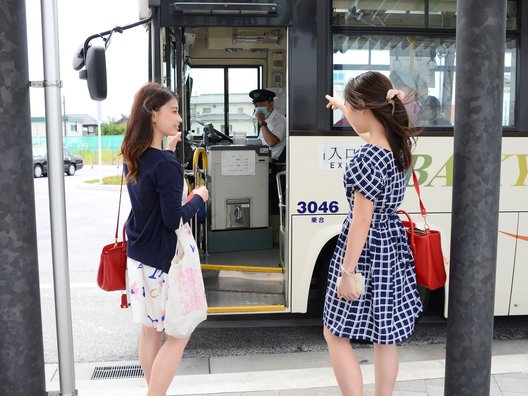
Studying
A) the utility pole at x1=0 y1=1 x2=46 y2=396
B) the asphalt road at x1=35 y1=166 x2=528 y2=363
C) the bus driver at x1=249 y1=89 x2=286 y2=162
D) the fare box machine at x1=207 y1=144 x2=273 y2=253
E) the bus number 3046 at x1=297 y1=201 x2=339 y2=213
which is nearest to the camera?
the utility pole at x1=0 y1=1 x2=46 y2=396

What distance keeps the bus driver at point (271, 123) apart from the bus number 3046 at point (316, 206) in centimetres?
186

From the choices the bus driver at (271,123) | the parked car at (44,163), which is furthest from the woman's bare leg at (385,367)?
the parked car at (44,163)

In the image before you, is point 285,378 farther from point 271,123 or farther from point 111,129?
point 111,129

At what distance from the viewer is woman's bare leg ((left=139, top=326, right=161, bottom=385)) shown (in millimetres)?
3131

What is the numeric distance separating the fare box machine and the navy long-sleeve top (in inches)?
111

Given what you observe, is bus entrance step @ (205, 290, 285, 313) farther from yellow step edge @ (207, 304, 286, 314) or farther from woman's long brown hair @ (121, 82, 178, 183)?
woman's long brown hair @ (121, 82, 178, 183)

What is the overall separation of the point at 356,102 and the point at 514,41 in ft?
7.34

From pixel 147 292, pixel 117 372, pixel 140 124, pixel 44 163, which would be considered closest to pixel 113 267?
pixel 147 292

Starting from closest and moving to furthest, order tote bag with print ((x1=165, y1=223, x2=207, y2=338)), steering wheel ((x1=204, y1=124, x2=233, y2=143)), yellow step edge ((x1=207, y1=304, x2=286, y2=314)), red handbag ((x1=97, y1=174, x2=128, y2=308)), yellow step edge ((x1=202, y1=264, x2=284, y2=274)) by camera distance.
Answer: tote bag with print ((x1=165, y1=223, x2=207, y2=338)) < red handbag ((x1=97, y1=174, x2=128, y2=308)) < yellow step edge ((x1=207, y1=304, x2=286, y2=314)) < yellow step edge ((x1=202, y1=264, x2=284, y2=274)) < steering wheel ((x1=204, y1=124, x2=233, y2=143))

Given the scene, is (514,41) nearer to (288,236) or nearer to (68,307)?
(288,236)

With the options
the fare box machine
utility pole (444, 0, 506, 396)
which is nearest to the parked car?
the fare box machine

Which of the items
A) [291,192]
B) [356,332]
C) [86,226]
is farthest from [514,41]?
[86,226]

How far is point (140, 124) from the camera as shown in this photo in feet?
9.50

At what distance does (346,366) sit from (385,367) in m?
0.20
